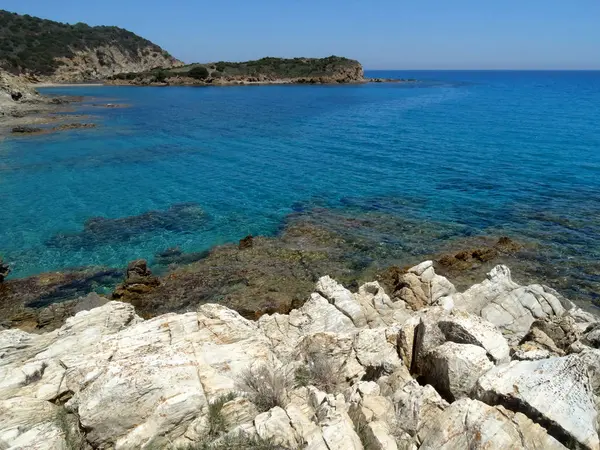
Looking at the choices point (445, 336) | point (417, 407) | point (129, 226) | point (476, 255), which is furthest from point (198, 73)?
point (417, 407)

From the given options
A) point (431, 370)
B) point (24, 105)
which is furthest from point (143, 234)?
point (24, 105)

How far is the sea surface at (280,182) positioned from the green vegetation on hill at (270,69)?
331ft

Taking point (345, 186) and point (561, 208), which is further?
point (345, 186)

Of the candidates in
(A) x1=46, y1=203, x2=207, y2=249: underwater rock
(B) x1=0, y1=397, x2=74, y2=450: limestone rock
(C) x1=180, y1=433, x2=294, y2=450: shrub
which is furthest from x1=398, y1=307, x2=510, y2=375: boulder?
(A) x1=46, y1=203, x2=207, y2=249: underwater rock

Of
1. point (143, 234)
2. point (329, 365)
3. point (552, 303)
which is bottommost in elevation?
point (143, 234)

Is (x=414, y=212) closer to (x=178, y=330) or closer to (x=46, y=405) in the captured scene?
(x=178, y=330)

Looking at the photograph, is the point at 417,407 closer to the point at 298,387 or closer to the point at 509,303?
the point at 298,387

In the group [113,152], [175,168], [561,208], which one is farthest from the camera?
[113,152]

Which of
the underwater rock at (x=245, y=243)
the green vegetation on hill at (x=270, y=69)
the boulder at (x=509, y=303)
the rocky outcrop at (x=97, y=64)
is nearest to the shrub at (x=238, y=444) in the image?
the boulder at (x=509, y=303)

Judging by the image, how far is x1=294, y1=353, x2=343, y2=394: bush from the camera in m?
9.92

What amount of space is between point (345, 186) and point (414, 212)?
821 centimetres

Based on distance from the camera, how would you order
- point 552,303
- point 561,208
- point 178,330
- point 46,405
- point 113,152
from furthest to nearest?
1. point 113,152
2. point 561,208
3. point 552,303
4. point 178,330
5. point 46,405

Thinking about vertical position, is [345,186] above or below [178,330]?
below

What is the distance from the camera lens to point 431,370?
9.81 meters
